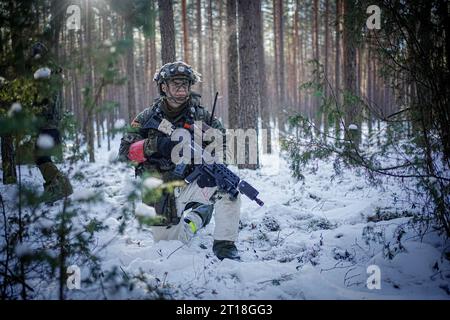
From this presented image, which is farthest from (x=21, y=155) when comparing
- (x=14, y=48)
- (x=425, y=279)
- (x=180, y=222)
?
(x=425, y=279)

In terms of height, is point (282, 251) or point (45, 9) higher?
point (45, 9)

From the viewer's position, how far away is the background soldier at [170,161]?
347 cm

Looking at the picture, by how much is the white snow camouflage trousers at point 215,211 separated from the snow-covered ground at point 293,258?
171 millimetres

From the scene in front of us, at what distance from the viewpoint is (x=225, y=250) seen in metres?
3.23

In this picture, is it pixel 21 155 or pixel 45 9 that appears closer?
pixel 21 155

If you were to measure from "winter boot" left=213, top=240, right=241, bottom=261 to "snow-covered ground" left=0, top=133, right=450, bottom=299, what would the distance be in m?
0.13

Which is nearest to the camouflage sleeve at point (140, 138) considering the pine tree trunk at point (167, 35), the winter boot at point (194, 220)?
the winter boot at point (194, 220)
